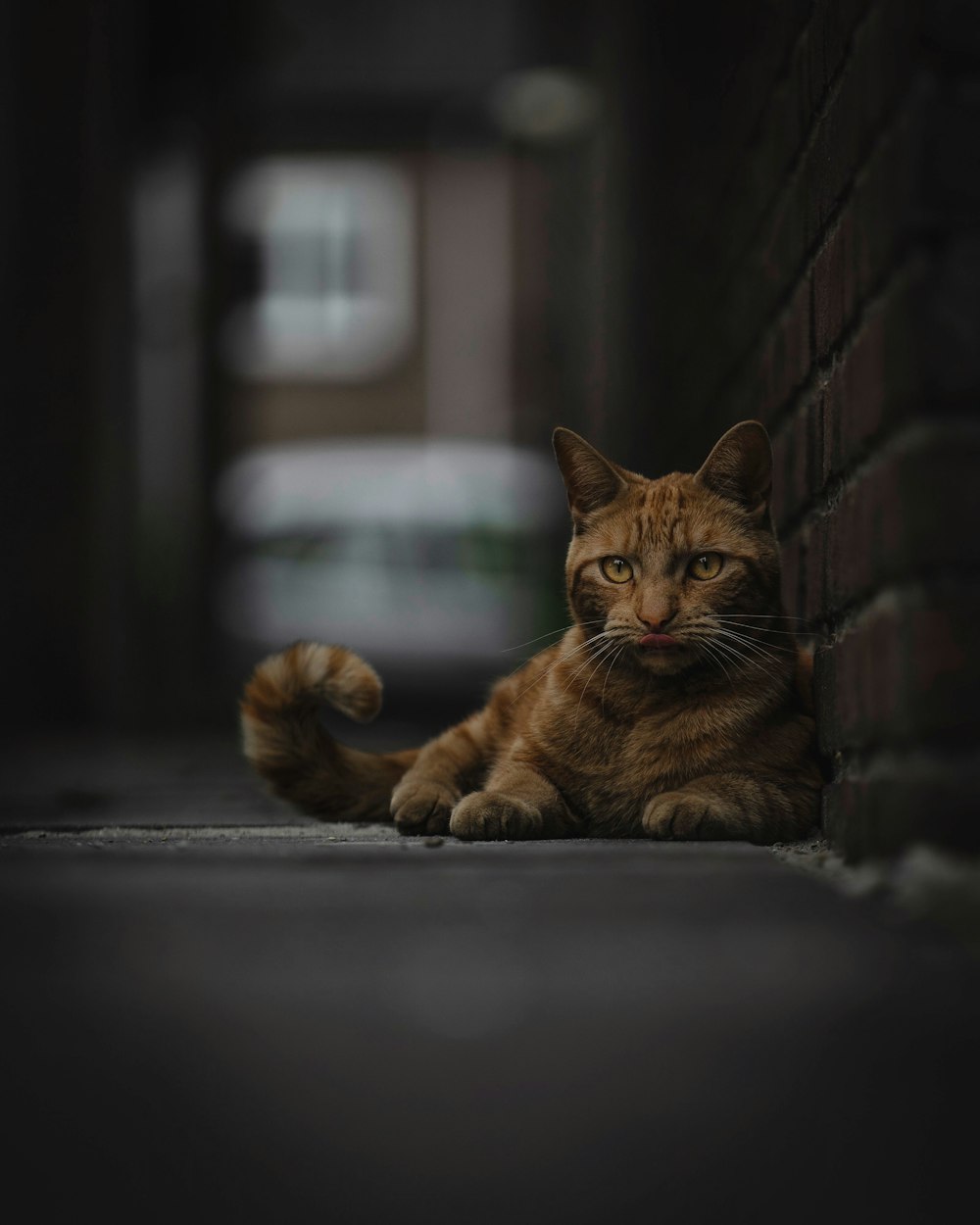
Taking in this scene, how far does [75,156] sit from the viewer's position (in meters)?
6.12

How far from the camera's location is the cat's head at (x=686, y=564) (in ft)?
5.23

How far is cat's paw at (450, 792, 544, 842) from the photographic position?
5.09ft

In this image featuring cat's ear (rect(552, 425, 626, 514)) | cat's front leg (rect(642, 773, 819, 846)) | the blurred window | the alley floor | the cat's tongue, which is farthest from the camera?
the blurred window

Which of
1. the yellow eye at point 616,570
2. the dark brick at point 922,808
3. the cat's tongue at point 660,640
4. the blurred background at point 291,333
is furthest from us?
the blurred background at point 291,333

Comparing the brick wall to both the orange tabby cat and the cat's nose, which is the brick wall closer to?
the orange tabby cat

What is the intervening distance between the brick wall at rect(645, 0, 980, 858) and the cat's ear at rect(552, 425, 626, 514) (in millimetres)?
255

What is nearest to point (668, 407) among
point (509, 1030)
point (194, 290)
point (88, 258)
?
point (509, 1030)

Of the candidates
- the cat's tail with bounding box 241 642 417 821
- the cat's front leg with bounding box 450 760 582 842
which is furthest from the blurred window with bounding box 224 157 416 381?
the cat's front leg with bounding box 450 760 582 842

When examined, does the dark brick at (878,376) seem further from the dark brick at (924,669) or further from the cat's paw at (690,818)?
the cat's paw at (690,818)

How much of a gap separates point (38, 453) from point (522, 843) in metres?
4.94

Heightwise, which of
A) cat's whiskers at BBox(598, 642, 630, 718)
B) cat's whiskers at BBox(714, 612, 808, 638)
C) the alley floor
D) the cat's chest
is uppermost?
cat's whiskers at BBox(714, 612, 808, 638)

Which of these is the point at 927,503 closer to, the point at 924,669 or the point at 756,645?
the point at 924,669

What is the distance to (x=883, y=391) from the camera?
114 centimetres

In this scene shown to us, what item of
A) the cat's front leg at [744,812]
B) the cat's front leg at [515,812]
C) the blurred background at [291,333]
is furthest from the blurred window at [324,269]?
the cat's front leg at [744,812]
